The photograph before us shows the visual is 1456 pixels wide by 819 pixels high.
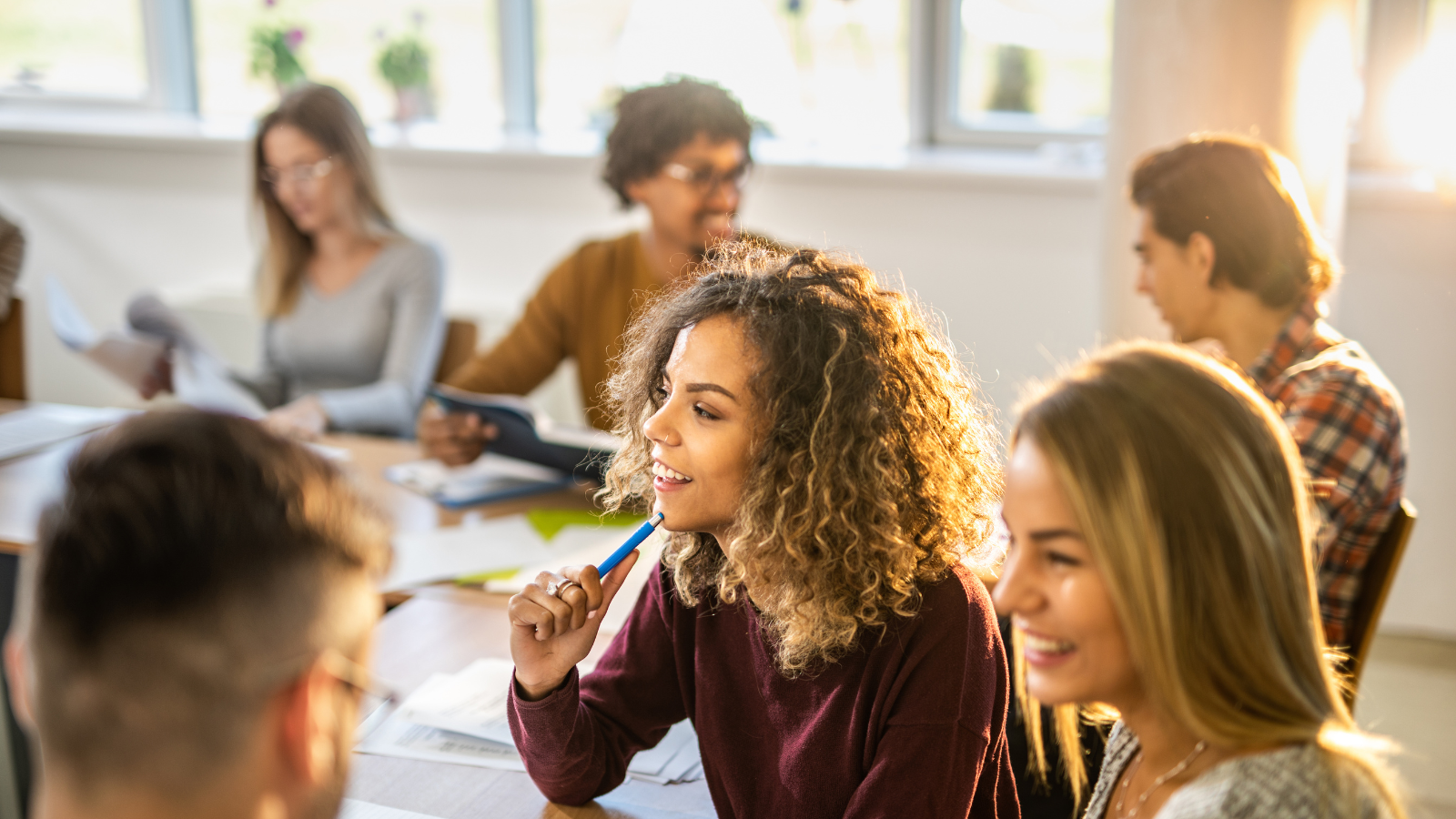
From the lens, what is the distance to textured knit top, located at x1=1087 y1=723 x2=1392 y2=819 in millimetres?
762

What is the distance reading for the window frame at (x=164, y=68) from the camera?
13.0 ft

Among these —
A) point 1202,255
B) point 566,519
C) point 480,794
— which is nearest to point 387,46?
point 566,519

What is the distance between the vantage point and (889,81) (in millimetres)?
3332

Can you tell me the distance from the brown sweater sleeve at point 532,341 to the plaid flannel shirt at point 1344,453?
138 centimetres

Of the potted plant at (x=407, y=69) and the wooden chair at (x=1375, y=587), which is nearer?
the wooden chair at (x=1375, y=587)

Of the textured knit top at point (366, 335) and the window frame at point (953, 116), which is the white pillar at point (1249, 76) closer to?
the window frame at point (953, 116)

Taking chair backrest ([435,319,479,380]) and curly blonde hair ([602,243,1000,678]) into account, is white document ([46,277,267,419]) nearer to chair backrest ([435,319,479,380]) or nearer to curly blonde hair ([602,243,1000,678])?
chair backrest ([435,319,479,380])

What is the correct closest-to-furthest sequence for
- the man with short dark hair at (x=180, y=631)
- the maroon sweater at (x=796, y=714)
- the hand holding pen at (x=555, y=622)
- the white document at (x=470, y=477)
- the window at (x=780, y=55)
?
the man with short dark hair at (x=180, y=631), the maroon sweater at (x=796, y=714), the hand holding pen at (x=555, y=622), the white document at (x=470, y=477), the window at (x=780, y=55)

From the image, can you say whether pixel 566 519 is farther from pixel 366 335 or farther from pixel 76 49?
pixel 76 49

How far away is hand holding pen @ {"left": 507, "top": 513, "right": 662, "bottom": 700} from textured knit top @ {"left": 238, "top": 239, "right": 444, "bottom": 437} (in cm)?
153

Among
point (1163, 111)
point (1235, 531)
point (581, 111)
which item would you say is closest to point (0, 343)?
point (581, 111)

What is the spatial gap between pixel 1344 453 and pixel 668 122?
52.0 inches

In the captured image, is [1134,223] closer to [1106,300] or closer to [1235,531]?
[1106,300]

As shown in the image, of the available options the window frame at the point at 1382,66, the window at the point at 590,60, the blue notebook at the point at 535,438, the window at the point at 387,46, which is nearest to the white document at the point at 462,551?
the blue notebook at the point at 535,438
